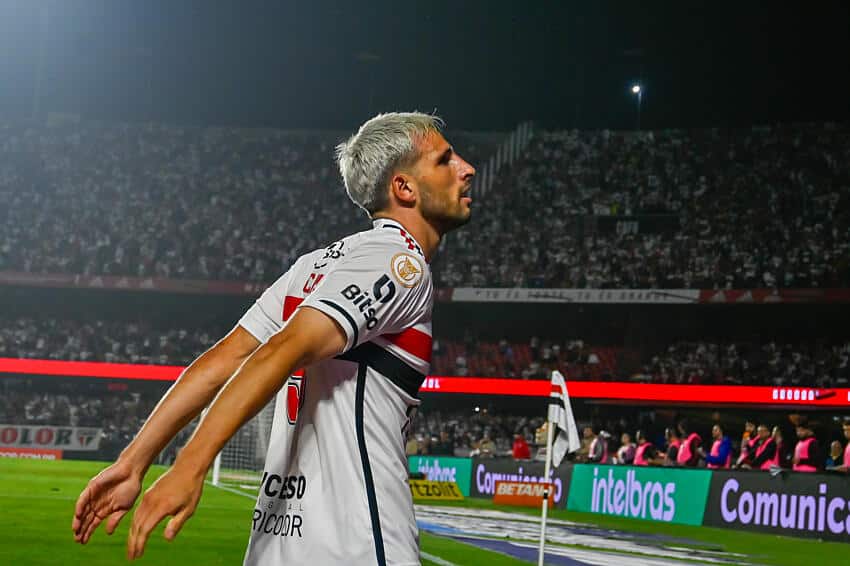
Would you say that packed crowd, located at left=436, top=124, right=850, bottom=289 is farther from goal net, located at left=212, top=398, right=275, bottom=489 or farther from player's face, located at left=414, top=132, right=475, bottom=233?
player's face, located at left=414, top=132, right=475, bottom=233

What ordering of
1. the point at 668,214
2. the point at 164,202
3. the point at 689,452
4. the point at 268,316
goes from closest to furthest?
the point at 268,316
the point at 689,452
the point at 668,214
the point at 164,202

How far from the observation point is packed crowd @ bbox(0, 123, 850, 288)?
4059 cm

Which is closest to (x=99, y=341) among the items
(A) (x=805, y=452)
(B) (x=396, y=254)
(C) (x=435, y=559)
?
(A) (x=805, y=452)

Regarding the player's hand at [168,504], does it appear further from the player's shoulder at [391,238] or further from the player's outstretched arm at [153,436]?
the player's shoulder at [391,238]

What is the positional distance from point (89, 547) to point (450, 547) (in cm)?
399

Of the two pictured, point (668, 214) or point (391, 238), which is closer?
point (391, 238)

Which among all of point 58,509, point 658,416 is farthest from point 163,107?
point 58,509

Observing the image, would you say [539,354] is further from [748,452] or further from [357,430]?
[357,430]

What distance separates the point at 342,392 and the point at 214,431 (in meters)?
0.45

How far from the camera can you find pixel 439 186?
9.48ft

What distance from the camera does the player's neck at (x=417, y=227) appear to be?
2871 millimetres

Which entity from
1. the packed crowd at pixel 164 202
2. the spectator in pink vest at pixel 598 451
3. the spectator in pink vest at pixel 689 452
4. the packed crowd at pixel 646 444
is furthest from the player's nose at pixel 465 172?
the packed crowd at pixel 164 202

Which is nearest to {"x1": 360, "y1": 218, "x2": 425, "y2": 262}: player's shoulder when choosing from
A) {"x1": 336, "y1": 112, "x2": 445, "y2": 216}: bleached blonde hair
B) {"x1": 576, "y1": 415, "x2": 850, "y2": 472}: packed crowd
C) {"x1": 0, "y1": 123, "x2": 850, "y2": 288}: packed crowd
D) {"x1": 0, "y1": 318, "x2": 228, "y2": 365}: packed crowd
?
{"x1": 336, "y1": 112, "x2": 445, "y2": 216}: bleached blonde hair

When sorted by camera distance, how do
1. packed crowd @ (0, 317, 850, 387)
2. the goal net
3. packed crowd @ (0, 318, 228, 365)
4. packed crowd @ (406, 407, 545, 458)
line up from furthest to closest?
packed crowd @ (0, 318, 228, 365) < packed crowd @ (406, 407, 545, 458) < packed crowd @ (0, 317, 850, 387) < the goal net
